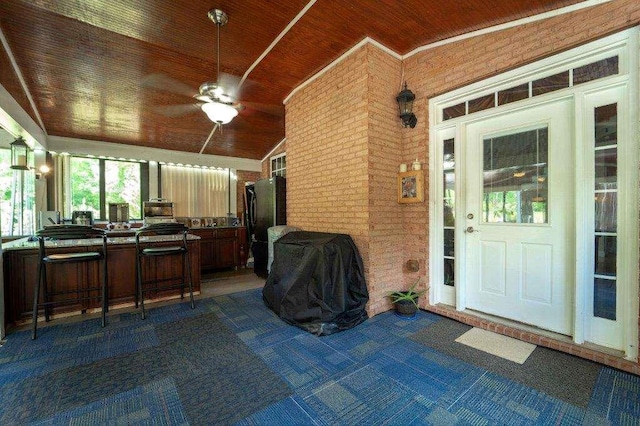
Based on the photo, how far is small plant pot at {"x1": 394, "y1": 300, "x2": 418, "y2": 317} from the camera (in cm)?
307

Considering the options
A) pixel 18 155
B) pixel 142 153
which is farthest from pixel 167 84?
pixel 142 153

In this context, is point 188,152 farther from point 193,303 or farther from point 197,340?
point 197,340

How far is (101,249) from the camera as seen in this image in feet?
10.8

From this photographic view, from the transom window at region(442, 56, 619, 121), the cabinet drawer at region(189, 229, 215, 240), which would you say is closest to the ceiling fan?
the transom window at region(442, 56, 619, 121)

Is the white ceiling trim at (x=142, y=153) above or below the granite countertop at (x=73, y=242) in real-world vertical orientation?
above

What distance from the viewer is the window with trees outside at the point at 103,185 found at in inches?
209

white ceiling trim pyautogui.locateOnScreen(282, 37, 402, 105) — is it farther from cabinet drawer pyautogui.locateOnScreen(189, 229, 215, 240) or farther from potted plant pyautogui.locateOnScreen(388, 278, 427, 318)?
cabinet drawer pyautogui.locateOnScreen(189, 229, 215, 240)

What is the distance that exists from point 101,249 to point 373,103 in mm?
3749

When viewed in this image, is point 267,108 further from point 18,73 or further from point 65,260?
point 65,260

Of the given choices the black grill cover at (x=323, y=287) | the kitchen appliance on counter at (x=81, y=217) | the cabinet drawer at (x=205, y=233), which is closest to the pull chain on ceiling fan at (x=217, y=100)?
the black grill cover at (x=323, y=287)

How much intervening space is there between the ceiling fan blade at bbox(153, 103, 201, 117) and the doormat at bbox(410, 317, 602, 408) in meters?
4.73

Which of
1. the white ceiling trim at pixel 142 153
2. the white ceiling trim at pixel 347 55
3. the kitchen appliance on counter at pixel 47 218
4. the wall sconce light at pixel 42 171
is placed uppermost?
the white ceiling trim at pixel 347 55

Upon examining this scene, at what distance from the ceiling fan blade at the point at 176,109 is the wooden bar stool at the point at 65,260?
243 cm

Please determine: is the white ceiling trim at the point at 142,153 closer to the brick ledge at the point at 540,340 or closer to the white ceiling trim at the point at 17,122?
the white ceiling trim at the point at 17,122
